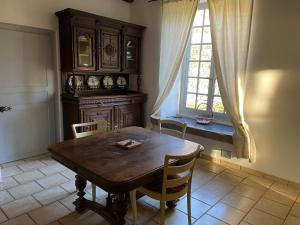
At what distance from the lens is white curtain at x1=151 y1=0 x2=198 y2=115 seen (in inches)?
137

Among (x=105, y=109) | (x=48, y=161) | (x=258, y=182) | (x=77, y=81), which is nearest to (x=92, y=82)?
(x=77, y=81)

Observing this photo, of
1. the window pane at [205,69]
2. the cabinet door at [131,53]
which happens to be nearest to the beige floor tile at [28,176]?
the cabinet door at [131,53]

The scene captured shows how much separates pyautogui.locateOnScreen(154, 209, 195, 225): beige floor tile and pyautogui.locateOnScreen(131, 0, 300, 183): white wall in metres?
1.50

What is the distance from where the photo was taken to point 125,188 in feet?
4.98

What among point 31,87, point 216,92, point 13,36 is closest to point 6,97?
point 31,87

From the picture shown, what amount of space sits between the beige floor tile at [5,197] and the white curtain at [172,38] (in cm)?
245

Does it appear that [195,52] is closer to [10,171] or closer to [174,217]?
[174,217]

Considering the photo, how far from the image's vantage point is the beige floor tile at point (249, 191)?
2.69 metres

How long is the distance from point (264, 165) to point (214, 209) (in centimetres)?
118

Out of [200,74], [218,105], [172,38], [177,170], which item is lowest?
[177,170]

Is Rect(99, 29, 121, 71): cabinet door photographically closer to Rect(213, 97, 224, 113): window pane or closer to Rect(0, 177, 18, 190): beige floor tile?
Rect(213, 97, 224, 113): window pane

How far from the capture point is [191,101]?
402 centimetres

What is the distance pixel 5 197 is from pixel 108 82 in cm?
240

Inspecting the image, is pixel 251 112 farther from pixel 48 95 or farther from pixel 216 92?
pixel 48 95
